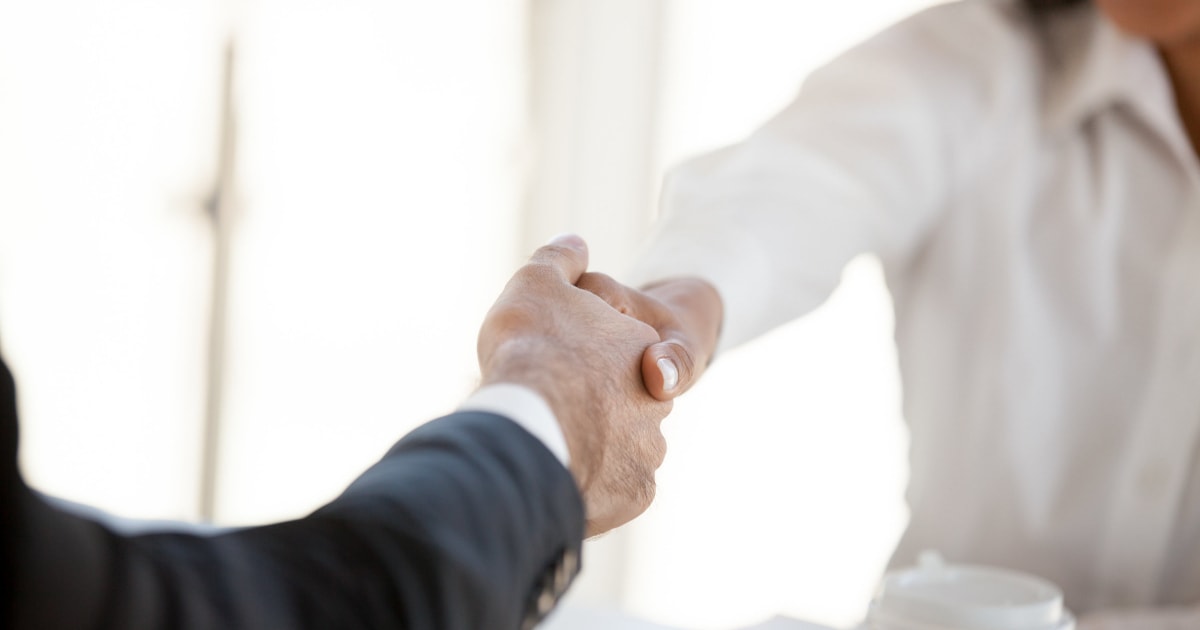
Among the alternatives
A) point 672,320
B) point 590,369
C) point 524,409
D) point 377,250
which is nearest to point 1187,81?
point 672,320

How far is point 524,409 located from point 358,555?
153 mm

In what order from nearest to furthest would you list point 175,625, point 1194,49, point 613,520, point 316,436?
1. point 175,625
2. point 613,520
3. point 1194,49
4. point 316,436

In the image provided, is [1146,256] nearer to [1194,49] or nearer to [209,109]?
[1194,49]

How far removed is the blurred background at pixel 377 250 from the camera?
1966 millimetres

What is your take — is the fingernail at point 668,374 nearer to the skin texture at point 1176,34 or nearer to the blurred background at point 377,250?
the skin texture at point 1176,34

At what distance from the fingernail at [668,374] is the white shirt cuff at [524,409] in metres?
0.20

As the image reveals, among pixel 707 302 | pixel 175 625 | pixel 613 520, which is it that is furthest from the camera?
pixel 707 302

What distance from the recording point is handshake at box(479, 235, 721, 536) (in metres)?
0.61

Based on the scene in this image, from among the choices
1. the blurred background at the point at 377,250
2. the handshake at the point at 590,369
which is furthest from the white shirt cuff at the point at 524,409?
the blurred background at the point at 377,250

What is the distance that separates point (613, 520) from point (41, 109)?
1569 millimetres

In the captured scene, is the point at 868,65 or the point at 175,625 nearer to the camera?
the point at 175,625

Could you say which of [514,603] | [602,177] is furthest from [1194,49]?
[602,177]

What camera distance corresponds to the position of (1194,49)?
1270mm

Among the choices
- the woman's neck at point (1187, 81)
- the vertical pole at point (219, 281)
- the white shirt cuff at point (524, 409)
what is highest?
the woman's neck at point (1187, 81)
